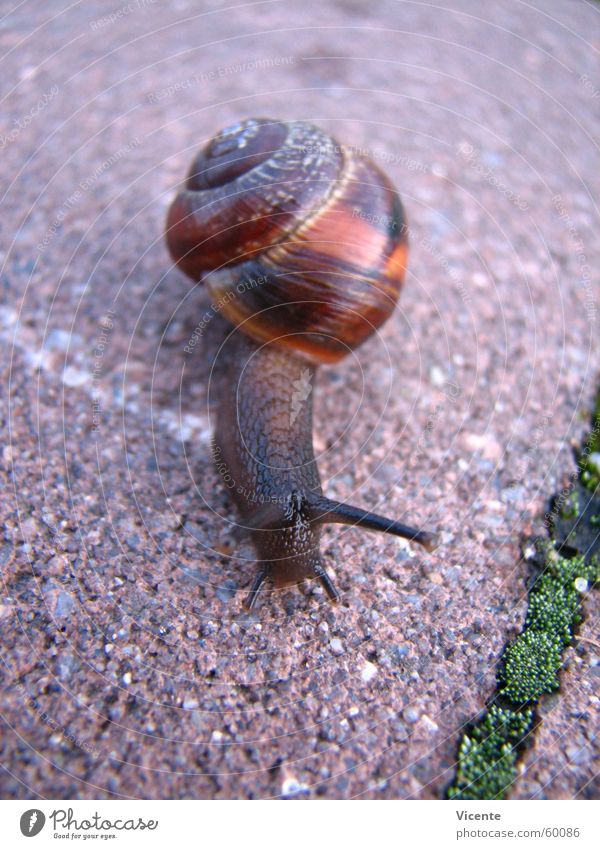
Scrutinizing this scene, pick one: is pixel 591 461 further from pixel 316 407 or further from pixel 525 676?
pixel 316 407

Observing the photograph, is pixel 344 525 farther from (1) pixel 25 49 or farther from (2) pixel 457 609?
(1) pixel 25 49

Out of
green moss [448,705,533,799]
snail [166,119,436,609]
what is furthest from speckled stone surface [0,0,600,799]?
snail [166,119,436,609]

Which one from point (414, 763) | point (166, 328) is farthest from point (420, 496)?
point (166, 328)

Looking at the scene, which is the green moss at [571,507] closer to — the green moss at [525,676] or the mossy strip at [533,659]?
the mossy strip at [533,659]

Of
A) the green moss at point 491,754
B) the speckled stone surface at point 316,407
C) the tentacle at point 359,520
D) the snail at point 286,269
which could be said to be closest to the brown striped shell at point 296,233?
the snail at point 286,269

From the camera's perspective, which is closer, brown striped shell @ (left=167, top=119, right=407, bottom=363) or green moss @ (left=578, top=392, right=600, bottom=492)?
brown striped shell @ (left=167, top=119, right=407, bottom=363)

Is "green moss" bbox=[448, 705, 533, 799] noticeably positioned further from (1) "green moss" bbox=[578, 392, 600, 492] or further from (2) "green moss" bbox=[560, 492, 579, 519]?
(1) "green moss" bbox=[578, 392, 600, 492]
